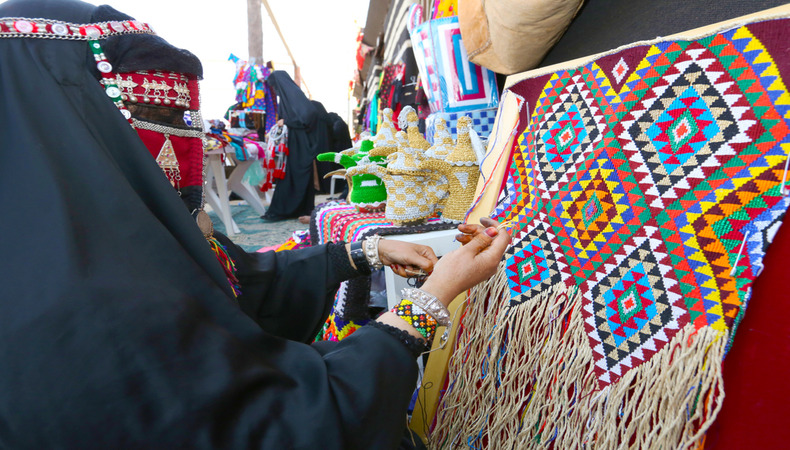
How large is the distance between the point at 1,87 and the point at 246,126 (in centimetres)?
570

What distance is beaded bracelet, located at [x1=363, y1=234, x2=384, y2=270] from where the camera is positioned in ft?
3.60

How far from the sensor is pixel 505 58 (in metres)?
1.17

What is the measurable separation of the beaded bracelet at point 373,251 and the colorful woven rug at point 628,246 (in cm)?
29

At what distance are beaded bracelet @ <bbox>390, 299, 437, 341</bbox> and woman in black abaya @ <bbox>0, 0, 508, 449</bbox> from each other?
17 millimetres

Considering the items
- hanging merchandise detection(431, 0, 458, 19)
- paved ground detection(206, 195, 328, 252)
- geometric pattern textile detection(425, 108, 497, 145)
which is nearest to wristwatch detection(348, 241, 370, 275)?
geometric pattern textile detection(425, 108, 497, 145)

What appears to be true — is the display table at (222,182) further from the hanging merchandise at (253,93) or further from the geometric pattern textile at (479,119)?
the geometric pattern textile at (479,119)

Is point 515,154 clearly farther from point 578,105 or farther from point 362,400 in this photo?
point 362,400

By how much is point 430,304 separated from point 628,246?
40 cm

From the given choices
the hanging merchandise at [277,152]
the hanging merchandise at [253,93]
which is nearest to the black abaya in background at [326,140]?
the hanging merchandise at [277,152]

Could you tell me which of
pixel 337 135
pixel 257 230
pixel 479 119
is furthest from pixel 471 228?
pixel 337 135

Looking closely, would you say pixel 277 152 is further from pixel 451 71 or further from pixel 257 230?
pixel 451 71

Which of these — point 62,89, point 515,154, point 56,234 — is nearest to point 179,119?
point 62,89

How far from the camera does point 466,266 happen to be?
0.75 m

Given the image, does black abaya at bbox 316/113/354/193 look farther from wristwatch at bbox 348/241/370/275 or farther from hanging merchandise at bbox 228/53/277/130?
wristwatch at bbox 348/241/370/275
